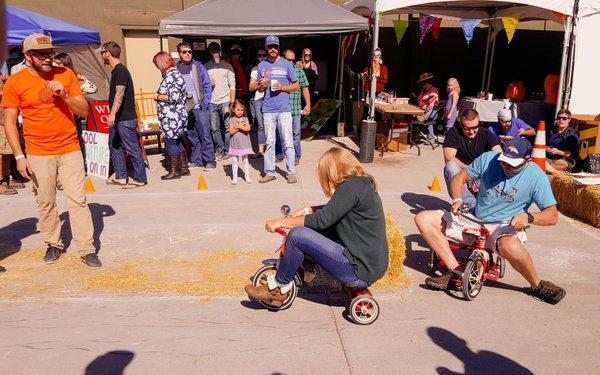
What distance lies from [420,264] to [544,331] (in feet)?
4.93

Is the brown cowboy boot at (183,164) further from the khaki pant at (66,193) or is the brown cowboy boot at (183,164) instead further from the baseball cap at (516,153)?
the baseball cap at (516,153)

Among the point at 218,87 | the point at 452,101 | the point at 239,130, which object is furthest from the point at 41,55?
the point at 452,101

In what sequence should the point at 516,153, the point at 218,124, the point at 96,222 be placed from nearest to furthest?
the point at 516,153 < the point at 96,222 < the point at 218,124

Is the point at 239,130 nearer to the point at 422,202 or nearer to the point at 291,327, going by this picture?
the point at 422,202

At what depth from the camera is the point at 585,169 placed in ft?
26.6

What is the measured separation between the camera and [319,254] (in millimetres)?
3955

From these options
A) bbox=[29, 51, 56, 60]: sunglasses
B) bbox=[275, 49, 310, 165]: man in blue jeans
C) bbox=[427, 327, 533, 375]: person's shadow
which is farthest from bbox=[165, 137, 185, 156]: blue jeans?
bbox=[427, 327, 533, 375]: person's shadow

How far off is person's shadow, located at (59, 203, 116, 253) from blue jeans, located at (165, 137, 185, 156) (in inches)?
61.4

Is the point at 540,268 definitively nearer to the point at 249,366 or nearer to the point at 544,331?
the point at 544,331

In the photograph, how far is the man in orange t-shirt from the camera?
Result: 4.73m

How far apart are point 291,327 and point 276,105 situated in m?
4.77

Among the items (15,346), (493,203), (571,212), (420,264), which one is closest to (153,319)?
(15,346)

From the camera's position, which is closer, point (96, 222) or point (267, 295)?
point (267, 295)

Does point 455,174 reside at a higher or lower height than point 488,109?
lower
